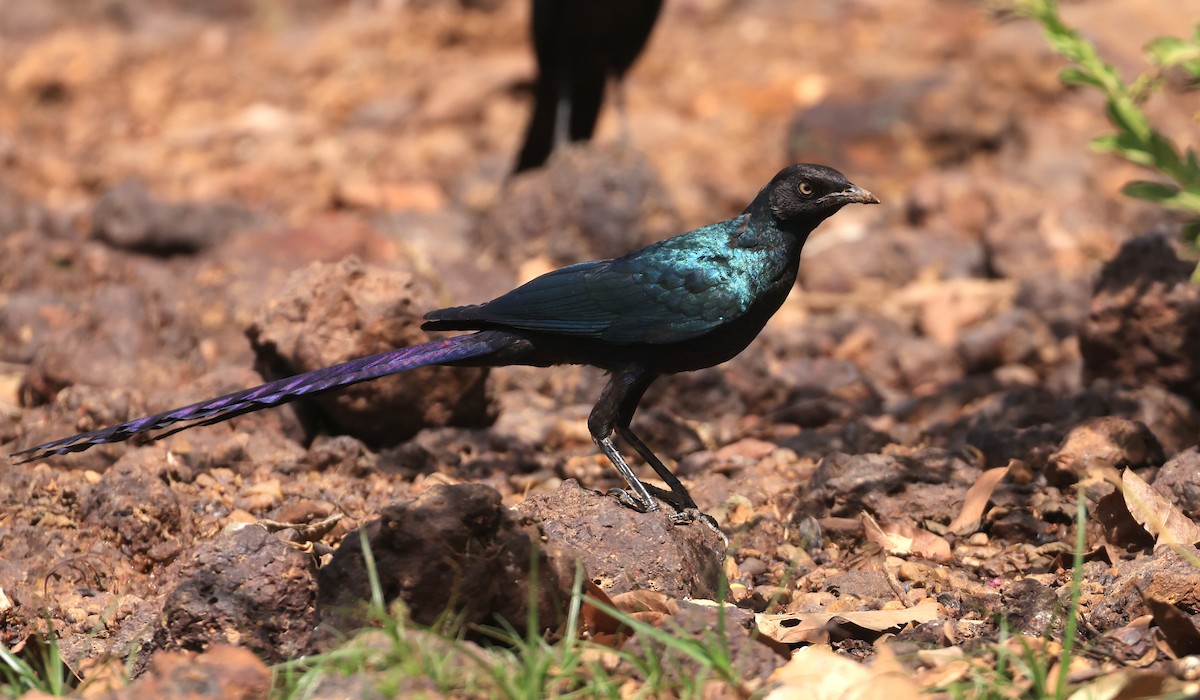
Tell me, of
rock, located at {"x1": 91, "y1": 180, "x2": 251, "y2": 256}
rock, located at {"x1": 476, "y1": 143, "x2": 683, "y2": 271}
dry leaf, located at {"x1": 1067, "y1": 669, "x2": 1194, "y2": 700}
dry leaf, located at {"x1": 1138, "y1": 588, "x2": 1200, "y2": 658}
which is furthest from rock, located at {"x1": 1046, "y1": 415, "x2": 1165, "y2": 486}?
rock, located at {"x1": 91, "y1": 180, "x2": 251, "y2": 256}

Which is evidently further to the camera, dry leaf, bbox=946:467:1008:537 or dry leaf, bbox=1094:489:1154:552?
dry leaf, bbox=946:467:1008:537

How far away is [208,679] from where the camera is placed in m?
2.99

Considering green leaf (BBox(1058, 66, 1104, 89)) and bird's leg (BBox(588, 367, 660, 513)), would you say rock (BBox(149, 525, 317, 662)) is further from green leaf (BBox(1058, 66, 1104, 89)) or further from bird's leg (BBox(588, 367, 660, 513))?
green leaf (BBox(1058, 66, 1104, 89))

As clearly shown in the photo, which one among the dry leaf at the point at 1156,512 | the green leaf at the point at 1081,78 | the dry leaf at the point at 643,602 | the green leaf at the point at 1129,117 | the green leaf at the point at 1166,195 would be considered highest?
the green leaf at the point at 1081,78

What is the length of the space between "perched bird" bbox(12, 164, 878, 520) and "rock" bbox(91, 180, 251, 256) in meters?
3.99

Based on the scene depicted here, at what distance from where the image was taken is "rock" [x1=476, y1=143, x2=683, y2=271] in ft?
25.3

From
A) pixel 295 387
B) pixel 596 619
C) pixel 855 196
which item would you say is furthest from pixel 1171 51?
pixel 295 387

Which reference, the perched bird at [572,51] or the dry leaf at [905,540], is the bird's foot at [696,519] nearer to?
the dry leaf at [905,540]

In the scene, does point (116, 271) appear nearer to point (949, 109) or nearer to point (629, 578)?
point (629, 578)

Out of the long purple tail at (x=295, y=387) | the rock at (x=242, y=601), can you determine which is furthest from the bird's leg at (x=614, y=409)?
the rock at (x=242, y=601)

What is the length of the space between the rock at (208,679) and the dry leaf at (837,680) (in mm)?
1103

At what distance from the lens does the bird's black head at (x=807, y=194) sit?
15.0 ft

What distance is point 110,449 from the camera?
16.6 feet

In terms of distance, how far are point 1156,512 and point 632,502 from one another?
153 centimetres
